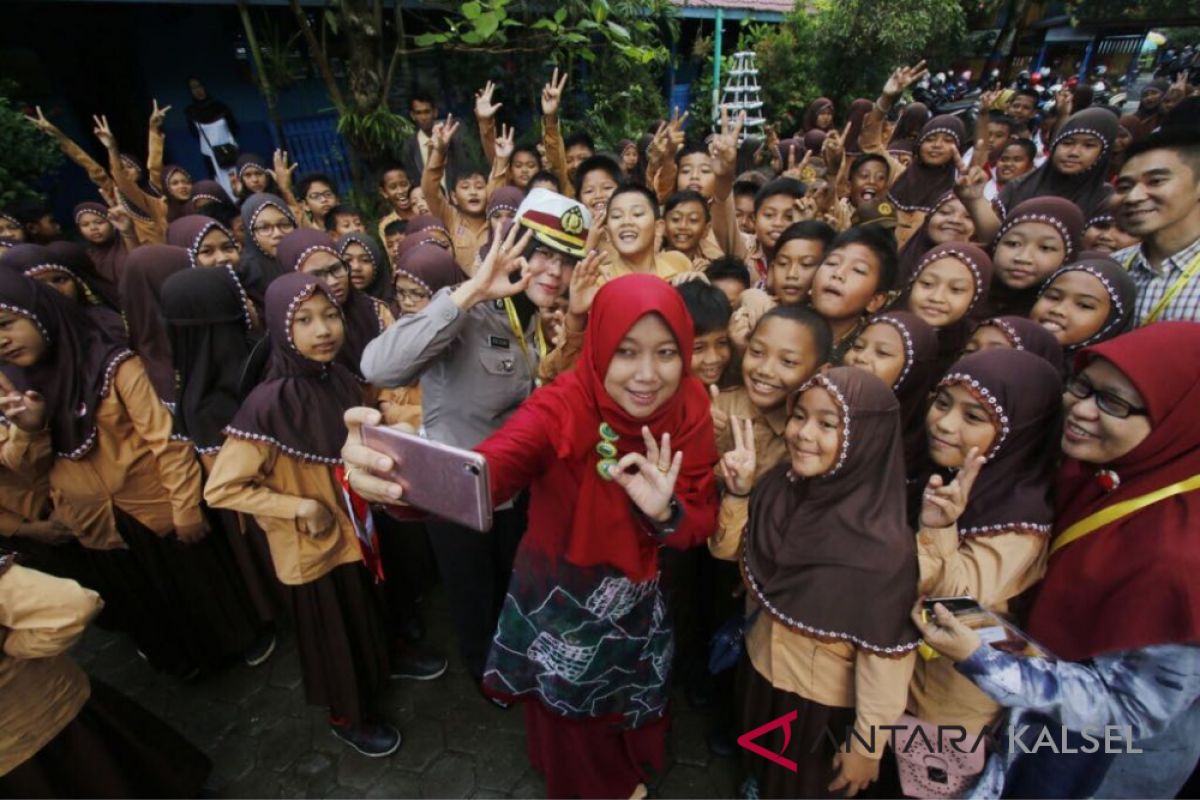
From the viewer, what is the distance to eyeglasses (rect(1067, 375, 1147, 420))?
5.33 ft

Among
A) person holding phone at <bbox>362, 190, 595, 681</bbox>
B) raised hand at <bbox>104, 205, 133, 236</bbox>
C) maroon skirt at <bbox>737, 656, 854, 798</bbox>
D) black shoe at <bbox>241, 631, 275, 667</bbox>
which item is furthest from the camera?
raised hand at <bbox>104, 205, 133, 236</bbox>

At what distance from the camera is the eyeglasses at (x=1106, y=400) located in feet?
5.33

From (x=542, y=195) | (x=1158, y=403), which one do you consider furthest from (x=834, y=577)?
(x=542, y=195)

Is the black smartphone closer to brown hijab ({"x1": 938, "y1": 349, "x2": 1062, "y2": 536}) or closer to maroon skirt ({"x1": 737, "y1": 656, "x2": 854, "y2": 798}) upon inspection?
brown hijab ({"x1": 938, "y1": 349, "x2": 1062, "y2": 536})

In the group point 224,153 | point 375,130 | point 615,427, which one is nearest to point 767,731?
point 615,427

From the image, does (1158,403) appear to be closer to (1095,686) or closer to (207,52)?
(1095,686)

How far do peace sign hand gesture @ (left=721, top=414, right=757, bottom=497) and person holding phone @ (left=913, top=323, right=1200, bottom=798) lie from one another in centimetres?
61

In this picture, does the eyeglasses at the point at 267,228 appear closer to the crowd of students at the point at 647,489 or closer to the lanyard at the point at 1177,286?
the crowd of students at the point at 647,489

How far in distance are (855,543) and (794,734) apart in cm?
76

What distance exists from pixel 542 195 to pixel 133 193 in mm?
5027

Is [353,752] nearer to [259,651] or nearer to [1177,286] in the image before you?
[259,651]

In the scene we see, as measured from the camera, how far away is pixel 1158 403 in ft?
5.20

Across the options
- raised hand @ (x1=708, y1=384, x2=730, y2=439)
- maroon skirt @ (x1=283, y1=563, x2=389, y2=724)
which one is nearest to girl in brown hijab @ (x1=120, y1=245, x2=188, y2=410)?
maroon skirt @ (x1=283, y1=563, x2=389, y2=724)

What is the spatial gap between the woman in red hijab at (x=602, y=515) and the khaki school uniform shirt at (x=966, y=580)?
26.3 inches
